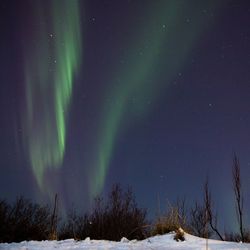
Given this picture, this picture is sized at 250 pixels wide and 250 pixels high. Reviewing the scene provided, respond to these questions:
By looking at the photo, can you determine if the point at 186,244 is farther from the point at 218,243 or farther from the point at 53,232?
the point at 53,232

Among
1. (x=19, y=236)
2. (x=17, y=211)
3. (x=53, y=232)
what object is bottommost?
(x=53, y=232)

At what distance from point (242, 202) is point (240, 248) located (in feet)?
26.5

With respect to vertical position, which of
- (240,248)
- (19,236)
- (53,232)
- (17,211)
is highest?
(17,211)

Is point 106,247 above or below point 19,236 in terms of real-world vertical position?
below

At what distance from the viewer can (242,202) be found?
511 inches

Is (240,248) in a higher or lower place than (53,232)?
lower

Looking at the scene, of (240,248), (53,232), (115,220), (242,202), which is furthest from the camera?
(115,220)

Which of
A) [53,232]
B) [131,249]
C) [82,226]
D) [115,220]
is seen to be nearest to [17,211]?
[82,226]

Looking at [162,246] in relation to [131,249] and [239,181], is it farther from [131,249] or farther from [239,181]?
[239,181]

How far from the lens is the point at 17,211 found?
22688 mm

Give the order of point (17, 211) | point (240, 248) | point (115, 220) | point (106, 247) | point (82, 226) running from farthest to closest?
point (17, 211) < point (82, 226) < point (115, 220) < point (106, 247) < point (240, 248)

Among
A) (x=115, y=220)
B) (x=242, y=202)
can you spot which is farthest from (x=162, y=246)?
(x=115, y=220)

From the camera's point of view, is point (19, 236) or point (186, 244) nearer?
point (186, 244)

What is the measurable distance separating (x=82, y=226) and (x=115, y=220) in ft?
9.11
